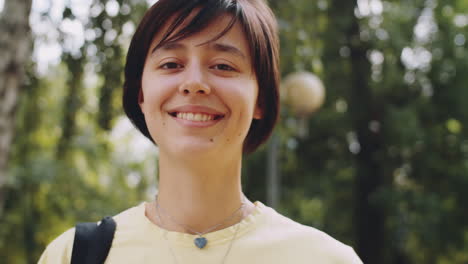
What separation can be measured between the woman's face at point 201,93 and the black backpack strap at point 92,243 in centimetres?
31

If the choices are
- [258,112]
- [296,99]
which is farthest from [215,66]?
[296,99]

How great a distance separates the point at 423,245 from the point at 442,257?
1.59ft

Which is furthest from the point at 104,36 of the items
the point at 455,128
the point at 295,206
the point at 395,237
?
the point at 455,128

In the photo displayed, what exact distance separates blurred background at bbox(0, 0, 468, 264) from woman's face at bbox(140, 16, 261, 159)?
4934 millimetres

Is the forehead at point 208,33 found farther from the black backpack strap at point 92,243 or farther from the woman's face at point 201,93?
the black backpack strap at point 92,243

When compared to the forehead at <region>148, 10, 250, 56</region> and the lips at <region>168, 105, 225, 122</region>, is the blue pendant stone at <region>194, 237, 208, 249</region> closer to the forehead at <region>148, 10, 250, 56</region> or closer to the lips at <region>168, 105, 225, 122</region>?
the lips at <region>168, 105, 225, 122</region>

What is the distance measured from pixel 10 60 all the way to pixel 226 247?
2263 millimetres

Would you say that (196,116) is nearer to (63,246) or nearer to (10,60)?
(63,246)

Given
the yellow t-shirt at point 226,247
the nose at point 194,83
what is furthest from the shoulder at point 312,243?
the nose at point 194,83

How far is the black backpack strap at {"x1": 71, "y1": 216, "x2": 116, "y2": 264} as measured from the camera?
67.5 inches

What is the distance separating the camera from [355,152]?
34.6 ft

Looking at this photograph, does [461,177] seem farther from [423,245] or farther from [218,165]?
[218,165]

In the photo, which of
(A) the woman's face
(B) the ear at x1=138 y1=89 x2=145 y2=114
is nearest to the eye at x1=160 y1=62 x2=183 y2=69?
(A) the woman's face

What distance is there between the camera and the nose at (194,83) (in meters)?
1.67
